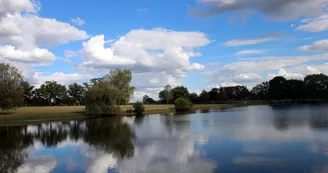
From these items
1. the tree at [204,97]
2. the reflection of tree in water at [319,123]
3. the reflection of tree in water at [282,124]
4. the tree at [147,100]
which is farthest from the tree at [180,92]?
the reflection of tree in water at [319,123]

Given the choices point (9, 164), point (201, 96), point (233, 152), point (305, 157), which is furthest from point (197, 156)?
point (201, 96)

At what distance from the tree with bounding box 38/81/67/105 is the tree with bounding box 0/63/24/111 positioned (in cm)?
7115

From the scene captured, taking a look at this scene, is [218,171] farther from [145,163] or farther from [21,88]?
[21,88]

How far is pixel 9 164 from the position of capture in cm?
1831

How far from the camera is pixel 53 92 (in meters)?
132

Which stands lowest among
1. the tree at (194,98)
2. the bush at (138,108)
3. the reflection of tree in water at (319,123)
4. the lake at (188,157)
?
the lake at (188,157)

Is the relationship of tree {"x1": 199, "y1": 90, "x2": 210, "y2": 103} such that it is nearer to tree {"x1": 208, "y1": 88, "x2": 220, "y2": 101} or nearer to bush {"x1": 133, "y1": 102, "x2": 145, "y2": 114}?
tree {"x1": 208, "y1": 88, "x2": 220, "y2": 101}

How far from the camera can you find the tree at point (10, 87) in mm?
60406

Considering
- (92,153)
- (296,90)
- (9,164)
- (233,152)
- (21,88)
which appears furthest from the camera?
(296,90)

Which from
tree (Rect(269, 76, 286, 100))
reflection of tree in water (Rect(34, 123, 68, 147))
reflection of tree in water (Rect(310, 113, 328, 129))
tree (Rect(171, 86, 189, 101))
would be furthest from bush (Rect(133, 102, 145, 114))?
tree (Rect(269, 76, 286, 100))

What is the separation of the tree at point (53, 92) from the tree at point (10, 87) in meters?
71.2

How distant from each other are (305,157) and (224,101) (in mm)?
151427

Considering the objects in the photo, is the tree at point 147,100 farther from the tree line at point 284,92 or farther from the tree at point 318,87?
the tree at point 318,87

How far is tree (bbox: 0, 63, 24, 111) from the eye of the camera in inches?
2378
